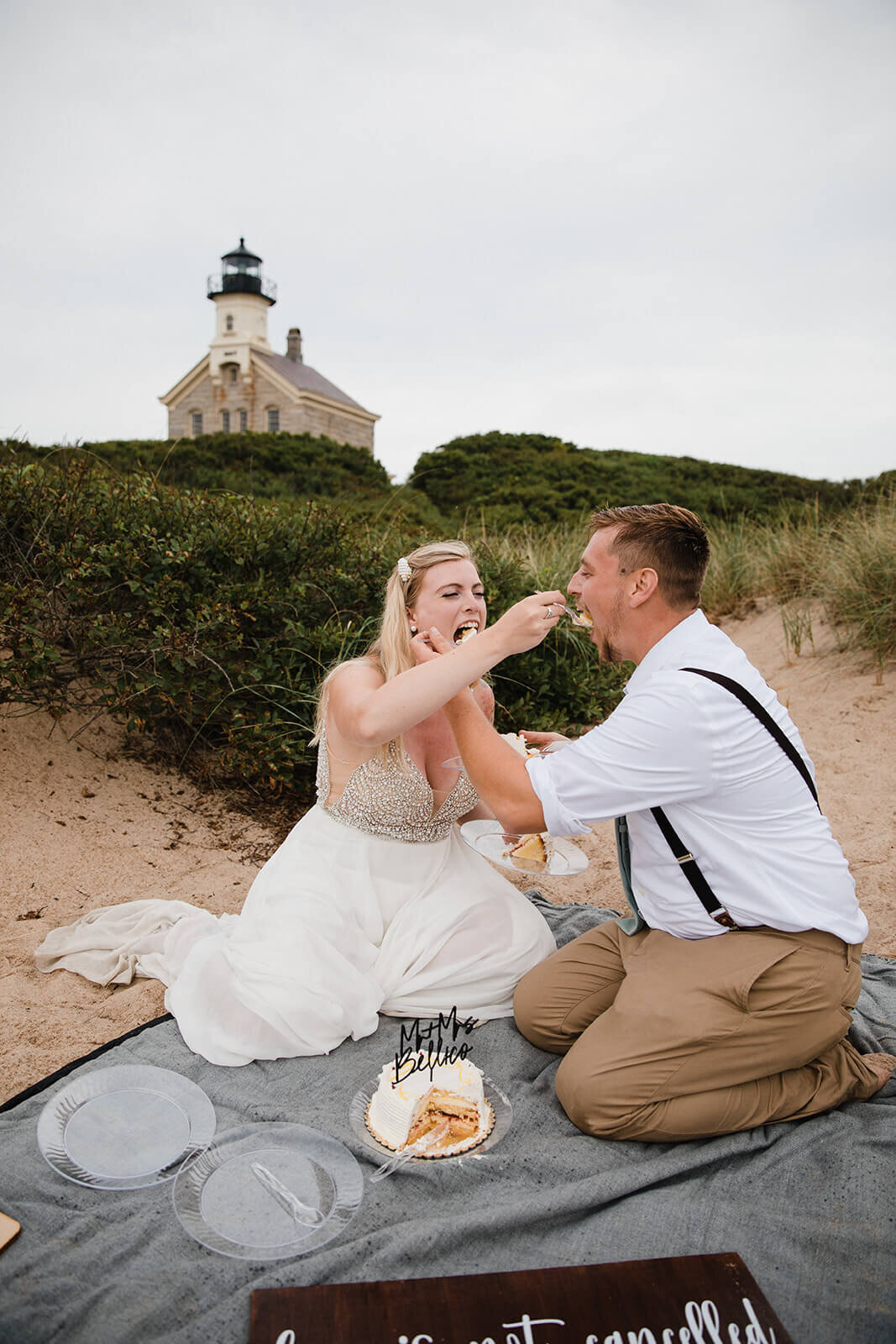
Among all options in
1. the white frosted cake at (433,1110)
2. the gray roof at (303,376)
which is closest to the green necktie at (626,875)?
the white frosted cake at (433,1110)

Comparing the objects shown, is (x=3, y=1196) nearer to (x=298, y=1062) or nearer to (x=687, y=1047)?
(x=298, y=1062)

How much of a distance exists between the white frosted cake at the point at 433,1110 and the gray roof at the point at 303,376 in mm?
35670

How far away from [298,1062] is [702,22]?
25.7ft

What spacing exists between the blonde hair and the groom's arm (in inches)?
28.6

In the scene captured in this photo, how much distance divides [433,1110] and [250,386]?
124ft

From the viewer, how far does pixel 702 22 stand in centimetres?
647

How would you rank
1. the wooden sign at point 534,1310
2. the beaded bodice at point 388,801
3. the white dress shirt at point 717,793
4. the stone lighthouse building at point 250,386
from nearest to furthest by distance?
1. the wooden sign at point 534,1310
2. the white dress shirt at point 717,793
3. the beaded bodice at point 388,801
4. the stone lighthouse building at point 250,386

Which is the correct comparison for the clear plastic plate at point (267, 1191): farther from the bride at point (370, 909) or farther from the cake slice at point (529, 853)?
the cake slice at point (529, 853)

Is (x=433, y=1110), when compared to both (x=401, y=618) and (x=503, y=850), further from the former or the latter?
(x=401, y=618)

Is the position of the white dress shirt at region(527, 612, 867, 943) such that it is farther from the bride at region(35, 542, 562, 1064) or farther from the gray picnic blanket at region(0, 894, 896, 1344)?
the gray picnic blanket at region(0, 894, 896, 1344)

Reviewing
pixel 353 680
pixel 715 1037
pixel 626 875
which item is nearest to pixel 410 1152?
pixel 715 1037

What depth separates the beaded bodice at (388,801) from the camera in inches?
138

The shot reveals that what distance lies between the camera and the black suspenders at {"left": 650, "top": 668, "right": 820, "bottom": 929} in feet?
8.37

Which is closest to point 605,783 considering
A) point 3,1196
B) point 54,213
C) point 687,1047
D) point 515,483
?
point 687,1047
